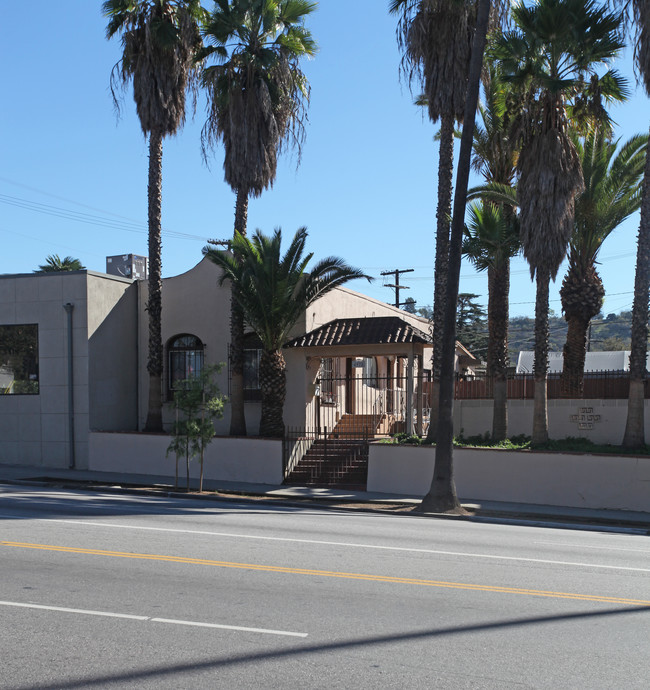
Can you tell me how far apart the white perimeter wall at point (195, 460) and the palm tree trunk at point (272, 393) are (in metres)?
0.80

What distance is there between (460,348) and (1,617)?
95.0 ft

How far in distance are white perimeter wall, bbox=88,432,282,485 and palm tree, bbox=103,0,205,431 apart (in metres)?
1.17

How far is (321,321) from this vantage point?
2586 centimetres

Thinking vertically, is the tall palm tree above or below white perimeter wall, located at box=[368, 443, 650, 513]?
above

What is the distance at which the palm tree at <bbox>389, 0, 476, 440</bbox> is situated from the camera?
68.0 feet

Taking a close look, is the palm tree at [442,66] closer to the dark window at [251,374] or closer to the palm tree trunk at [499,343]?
the palm tree trunk at [499,343]

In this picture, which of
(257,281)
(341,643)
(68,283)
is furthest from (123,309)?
(341,643)

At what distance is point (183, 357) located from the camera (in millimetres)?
26766

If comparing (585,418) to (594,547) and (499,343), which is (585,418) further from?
(594,547)

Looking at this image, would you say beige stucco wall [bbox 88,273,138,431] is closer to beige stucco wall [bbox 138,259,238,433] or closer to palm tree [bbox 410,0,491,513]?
beige stucco wall [bbox 138,259,238,433]

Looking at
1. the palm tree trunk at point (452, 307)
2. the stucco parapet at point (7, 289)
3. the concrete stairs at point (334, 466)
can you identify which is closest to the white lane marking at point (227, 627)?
the palm tree trunk at point (452, 307)

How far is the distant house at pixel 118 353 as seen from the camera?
971 inches

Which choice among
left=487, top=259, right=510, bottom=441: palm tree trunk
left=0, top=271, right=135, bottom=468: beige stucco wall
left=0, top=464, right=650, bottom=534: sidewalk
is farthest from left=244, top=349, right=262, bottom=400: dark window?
left=487, top=259, right=510, bottom=441: palm tree trunk

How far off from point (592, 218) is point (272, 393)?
418 inches
